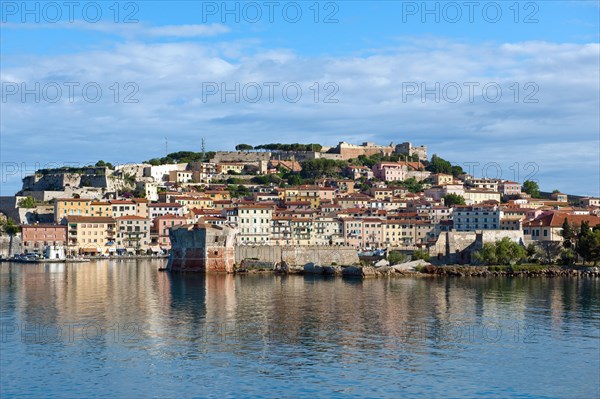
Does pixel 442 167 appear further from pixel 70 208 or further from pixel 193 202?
pixel 70 208

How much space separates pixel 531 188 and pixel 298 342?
7876 cm

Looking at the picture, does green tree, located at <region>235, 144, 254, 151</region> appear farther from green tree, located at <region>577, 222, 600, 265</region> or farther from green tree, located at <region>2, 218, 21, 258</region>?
green tree, located at <region>577, 222, 600, 265</region>

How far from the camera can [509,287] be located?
39.1 m

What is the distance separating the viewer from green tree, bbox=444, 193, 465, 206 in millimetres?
79094

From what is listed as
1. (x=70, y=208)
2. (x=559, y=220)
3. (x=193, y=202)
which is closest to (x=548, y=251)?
(x=559, y=220)

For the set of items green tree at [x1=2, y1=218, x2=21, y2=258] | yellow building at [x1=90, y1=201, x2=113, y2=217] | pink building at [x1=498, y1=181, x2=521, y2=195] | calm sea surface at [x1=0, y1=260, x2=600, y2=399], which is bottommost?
calm sea surface at [x1=0, y1=260, x2=600, y2=399]

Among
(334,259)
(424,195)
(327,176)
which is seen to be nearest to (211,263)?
(334,259)

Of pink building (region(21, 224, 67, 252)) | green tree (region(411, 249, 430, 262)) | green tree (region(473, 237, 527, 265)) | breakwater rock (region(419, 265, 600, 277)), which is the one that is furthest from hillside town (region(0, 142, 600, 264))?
breakwater rock (region(419, 265, 600, 277))

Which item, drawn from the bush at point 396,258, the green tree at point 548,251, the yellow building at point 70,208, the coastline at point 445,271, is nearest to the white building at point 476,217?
the green tree at point 548,251

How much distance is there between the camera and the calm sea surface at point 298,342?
18.0m

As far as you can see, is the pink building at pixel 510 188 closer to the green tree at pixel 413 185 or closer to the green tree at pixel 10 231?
the green tree at pixel 413 185

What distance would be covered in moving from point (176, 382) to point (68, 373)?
248 cm

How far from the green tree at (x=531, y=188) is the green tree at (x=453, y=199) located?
691 inches

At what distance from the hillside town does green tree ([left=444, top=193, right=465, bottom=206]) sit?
0.10 meters
